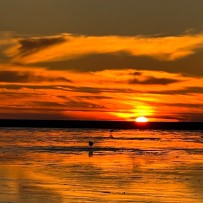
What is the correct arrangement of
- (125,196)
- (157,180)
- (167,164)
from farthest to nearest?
(167,164) < (157,180) < (125,196)

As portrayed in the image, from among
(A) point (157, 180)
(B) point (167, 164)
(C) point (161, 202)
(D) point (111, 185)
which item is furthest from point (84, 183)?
(B) point (167, 164)

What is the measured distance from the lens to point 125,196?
20.5 meters

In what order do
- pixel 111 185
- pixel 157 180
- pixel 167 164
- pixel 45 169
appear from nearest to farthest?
pixel 111 185 → pixel 157 180 → pixel 45 169 → pixel 167 164

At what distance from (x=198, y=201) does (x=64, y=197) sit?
15.2 feet

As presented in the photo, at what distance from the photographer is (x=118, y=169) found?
1223 inches

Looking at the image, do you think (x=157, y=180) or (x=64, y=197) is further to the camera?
(x=157, y=180)

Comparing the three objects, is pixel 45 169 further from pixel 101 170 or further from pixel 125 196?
pixel 125 196

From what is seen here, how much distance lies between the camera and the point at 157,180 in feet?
83.1

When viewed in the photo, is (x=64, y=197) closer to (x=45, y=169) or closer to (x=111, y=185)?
(x=111, y=185)

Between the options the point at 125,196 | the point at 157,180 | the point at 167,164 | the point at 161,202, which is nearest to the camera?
the point at 161,202

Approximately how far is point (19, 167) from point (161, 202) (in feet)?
42.6

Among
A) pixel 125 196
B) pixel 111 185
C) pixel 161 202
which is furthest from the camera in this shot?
pixel 111 185

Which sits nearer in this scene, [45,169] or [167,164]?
[45,169]

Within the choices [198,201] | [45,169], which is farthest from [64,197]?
[45,169]
